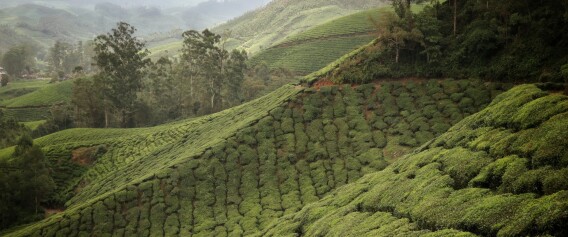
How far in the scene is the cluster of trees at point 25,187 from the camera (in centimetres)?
4428

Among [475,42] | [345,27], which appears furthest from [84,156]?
[345,27]

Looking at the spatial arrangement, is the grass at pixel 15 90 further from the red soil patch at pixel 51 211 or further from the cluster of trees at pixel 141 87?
the red soil patch at pixel 51 211

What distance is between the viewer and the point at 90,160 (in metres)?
56.4

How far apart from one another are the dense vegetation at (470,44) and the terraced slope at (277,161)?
185 centimetres

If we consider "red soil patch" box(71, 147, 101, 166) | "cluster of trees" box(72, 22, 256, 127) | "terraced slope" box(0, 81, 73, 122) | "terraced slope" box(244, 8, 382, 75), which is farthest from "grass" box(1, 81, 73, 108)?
"red soil patch" box(71, 147, 101, 166)

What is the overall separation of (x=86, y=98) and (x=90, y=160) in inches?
910

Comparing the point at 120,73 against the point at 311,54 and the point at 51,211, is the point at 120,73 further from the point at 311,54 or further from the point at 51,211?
the point at 311,54

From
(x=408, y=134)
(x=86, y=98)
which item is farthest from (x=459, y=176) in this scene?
(x=86, y=98)

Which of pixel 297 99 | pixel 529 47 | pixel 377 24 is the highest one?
pixel 377 24

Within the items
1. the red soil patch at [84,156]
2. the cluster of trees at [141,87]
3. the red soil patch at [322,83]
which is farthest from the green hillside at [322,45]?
the red soil patch at [84,156]

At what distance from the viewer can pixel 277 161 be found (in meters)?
37.3

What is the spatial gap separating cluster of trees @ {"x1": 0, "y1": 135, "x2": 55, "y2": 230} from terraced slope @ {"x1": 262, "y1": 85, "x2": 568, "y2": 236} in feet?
108

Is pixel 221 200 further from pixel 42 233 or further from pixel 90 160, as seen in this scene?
pixel 90 160

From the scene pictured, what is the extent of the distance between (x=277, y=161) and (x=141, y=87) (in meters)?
53.0
